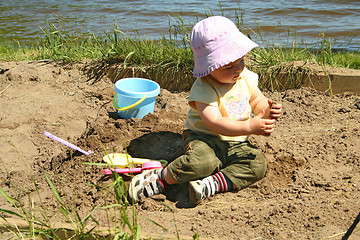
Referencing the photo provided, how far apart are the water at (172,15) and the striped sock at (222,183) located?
12.9ft

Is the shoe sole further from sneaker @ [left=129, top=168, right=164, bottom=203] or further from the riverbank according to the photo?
sneaker @ [left=129, top=168, right=164, bottom=203]

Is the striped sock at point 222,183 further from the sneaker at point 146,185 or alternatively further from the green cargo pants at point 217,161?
the sneaker at point 146,185

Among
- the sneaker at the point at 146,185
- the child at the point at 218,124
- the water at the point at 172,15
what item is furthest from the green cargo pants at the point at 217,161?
the water at the point at 172,15

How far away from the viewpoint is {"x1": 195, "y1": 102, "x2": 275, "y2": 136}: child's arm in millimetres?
2367

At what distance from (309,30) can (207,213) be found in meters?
5.30

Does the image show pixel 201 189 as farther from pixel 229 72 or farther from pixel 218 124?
pixel 229 72

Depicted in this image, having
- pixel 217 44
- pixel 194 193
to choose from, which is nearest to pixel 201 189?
pixel 194 193

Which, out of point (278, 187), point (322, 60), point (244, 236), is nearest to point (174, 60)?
point (322, 60)

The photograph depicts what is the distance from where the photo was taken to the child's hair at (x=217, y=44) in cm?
238

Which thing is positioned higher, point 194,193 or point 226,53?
point 226,53

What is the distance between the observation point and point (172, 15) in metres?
7.97

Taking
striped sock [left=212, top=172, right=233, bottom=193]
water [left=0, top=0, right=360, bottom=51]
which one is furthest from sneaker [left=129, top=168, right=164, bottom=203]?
water [left=0, top=0, right=360, bottom=51]

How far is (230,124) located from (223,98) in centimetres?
25

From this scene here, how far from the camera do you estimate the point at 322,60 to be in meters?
3.86
